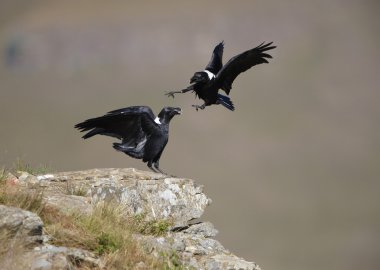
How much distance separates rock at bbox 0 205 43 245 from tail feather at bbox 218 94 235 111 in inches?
444

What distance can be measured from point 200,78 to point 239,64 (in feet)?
3.82

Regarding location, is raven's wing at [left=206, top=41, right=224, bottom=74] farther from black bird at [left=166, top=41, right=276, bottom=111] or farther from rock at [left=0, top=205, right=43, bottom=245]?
rock at [left=0, top=205, right=43, bottom=245]

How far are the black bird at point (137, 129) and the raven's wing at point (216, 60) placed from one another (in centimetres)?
718

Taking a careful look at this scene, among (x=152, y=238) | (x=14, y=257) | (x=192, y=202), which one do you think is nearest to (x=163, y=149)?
(x=192, y=202)

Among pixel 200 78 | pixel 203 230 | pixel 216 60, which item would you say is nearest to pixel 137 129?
pixel 203 230

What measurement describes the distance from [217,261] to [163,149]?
387 cm

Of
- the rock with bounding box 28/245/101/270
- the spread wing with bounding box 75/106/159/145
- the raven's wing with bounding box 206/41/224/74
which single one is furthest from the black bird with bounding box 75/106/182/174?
the raven's wing with bounding box 206/41/224/74

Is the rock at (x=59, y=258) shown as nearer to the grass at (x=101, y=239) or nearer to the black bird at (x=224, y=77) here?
the grass at (x=101, y=239)

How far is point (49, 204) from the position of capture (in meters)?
9.37

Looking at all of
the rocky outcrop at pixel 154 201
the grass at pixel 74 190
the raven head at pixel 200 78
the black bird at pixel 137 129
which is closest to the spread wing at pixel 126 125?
the black bird at pixel 137 129

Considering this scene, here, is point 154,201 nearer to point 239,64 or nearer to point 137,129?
point 137,129

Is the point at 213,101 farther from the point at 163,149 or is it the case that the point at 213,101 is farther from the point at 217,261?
the point at 217,261

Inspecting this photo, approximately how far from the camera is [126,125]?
12.9m

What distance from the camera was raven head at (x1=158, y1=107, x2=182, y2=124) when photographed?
13234 millimetres
